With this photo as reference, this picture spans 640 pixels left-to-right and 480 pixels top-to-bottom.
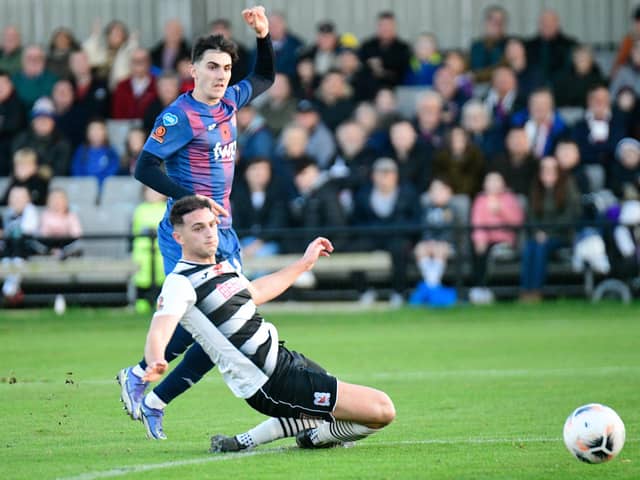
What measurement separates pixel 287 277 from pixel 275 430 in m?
0.89

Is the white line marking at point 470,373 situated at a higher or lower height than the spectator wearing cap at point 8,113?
lower

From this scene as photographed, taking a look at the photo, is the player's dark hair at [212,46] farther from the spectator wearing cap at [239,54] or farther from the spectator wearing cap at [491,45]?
the spectator wearing cap at [491,45]

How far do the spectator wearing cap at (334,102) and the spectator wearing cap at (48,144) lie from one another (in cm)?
386

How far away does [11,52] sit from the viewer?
23359 millimetres

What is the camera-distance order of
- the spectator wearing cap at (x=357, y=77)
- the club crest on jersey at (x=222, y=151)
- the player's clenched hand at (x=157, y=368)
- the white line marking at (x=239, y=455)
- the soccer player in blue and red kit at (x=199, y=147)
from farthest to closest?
the spectator wearing cap at (x=357, y=77) → the club crest on jersey at (x=222, y=151) → the soccer player in blue and red kit at (x=199, y=147) → the white line marking at (x=239, y=455) → the player's clenched hand at (x=157, y=368)

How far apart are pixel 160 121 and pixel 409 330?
767 cm

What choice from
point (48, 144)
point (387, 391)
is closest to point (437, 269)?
point (48, 144)

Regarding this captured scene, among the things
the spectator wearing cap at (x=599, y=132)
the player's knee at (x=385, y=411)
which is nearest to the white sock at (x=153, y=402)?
the player's knee at (x=385, y=411)

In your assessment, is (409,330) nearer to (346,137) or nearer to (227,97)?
(346,137)

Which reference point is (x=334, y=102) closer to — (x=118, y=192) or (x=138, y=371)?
(x=118, y=192)

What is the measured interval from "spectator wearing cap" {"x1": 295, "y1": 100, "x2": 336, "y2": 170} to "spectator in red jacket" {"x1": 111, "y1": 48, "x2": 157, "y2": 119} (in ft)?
8.82

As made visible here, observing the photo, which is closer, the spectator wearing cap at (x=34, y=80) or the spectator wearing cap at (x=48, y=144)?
the spectator wearing cap at (x=48, y=144)

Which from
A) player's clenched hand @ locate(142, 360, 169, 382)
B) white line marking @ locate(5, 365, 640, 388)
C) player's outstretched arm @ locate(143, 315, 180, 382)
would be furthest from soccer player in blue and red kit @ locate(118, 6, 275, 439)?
white line marking @ locate(5, 365, 640, 388)

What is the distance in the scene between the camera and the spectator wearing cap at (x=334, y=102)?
68.7 ft
